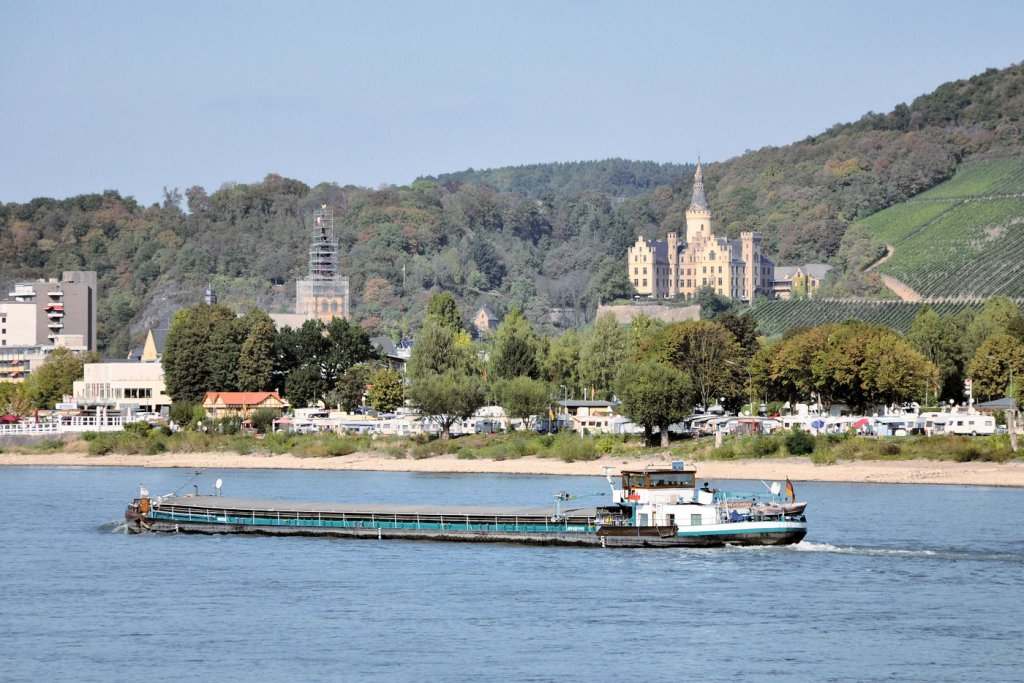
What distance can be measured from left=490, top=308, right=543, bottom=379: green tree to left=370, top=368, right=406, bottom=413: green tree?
11.4 meters

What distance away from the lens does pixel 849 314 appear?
186125mm

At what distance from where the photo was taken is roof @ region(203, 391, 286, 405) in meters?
148

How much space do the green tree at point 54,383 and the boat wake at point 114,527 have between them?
93.1 metres

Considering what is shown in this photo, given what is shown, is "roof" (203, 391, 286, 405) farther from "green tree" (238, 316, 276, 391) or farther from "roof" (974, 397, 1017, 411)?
"roof" (974, 397, 1017, 411)

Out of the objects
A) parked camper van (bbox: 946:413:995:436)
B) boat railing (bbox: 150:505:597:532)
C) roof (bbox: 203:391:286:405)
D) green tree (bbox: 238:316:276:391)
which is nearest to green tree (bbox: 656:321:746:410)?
parked camper van (bbox: 946:413:995:436)

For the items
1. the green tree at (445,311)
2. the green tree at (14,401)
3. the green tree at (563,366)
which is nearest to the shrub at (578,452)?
the green tree at (563,366)

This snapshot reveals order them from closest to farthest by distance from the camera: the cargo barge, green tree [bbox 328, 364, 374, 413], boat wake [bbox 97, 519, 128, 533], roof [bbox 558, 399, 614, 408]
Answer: the cargo barge < boat wake [bbox 97, 519, 128, 533] < roof [bbox 558, 399, 614, 408] < green tree [bbox 328, 364, 374, 413]

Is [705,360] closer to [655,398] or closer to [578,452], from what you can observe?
[655,398]

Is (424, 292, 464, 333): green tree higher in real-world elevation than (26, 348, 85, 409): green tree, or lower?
higher

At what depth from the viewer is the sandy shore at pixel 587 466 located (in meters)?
95.4

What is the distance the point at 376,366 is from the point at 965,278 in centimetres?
7406

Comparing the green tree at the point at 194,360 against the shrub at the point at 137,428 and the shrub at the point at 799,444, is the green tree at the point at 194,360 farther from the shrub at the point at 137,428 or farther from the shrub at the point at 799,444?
the shrub at the point at 799,444

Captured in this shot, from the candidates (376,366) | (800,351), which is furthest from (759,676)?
(376,366)

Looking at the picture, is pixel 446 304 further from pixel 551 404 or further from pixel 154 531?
pixel 154 531
